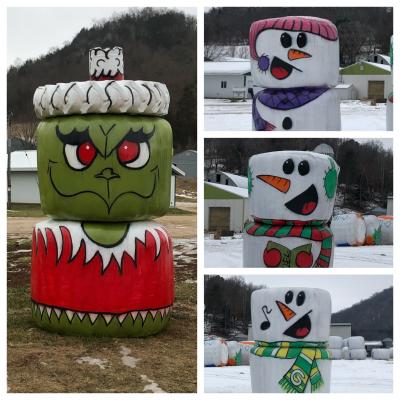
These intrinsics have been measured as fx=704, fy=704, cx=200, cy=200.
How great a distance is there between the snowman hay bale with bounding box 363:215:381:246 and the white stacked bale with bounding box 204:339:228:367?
109 inches

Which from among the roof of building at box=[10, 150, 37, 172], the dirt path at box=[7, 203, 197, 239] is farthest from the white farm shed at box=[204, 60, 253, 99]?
the roof of building at box=[10, 150, 37, 172]

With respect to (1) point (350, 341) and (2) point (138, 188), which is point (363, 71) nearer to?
(2) point (138, 188)

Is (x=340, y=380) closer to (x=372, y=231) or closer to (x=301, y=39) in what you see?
(x=301, y=39)

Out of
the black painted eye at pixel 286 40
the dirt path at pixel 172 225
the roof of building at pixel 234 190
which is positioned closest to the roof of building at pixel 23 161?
the dirt path at pixel 172 225

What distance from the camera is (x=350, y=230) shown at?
9.66 m

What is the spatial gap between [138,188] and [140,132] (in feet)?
1.63

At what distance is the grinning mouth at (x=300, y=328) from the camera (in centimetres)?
535

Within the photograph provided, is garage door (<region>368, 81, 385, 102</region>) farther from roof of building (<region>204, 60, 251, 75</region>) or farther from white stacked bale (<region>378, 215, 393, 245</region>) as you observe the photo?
white stacked bale (<region>378, 215, 393, 245</region>)

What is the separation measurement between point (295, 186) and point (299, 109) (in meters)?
0.66

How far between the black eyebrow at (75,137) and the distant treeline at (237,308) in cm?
176

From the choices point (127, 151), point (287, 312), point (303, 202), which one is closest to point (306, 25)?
point (303, 202)

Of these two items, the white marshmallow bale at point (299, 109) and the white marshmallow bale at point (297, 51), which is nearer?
the white marshmallow bale at point (297, 51)

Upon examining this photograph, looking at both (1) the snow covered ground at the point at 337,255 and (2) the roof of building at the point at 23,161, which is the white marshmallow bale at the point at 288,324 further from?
(2) the roof of building at the point at 23,161

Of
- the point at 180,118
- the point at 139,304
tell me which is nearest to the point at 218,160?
the point at 139,304
